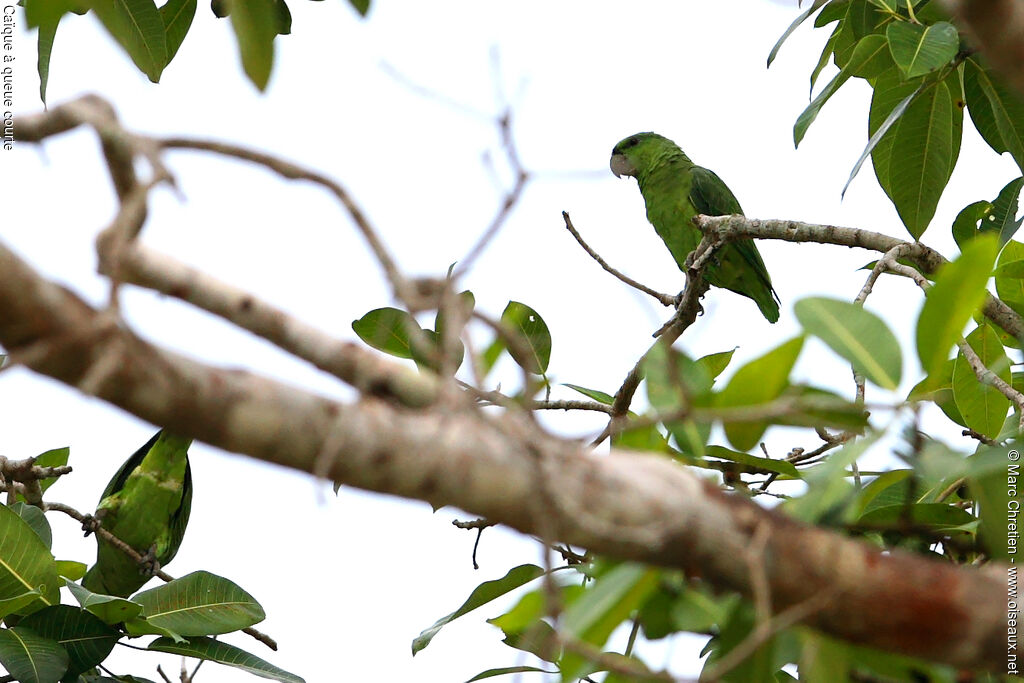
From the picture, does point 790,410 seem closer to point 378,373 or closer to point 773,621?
point 773,621

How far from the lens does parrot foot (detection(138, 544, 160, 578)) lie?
12.4 ft

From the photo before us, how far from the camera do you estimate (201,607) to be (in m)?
2.23

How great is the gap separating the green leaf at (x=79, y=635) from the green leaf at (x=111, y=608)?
0.02 meters

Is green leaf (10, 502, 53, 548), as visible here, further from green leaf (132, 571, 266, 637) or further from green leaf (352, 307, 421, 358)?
green leaf (352, 307, 421, 358)

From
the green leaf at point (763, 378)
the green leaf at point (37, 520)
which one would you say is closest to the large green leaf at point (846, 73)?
the green leaf at point (763, 378)

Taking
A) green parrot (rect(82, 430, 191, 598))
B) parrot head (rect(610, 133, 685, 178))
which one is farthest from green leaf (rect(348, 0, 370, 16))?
parrot head (rect(610, 133, 685, 178))

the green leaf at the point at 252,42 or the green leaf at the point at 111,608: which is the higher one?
the green leaf at the point at 252,42

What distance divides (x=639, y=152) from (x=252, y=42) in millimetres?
4253

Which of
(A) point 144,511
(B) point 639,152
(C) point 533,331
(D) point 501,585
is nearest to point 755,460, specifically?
(D) point 501,585

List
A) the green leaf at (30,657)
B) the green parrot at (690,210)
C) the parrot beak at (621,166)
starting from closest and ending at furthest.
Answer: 1. the green leaf at (30,657)
2. the green parrot at (690,210)
3. the parrot beak at (621,166)

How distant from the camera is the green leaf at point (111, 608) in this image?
6.77 ft

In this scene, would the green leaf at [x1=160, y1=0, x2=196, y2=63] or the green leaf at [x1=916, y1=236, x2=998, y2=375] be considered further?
the green leaf at [x1=160, y1=0, x2=196, y2=63]

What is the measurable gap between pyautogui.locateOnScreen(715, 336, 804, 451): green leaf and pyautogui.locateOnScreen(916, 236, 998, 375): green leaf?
125 millimetres

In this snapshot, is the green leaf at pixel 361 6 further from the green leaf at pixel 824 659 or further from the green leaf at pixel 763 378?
the green leaf at pixel 824 659
